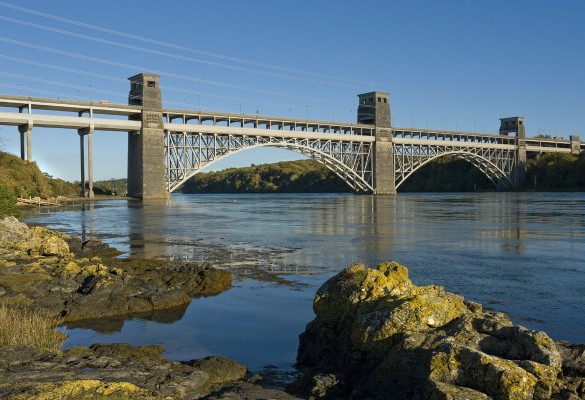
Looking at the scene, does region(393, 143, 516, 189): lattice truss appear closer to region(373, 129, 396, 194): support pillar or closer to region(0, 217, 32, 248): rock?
region(373, 129, 396, 194): support pillar

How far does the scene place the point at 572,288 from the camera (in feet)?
44.4

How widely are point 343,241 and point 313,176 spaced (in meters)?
134

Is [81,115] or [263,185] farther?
[263,185]

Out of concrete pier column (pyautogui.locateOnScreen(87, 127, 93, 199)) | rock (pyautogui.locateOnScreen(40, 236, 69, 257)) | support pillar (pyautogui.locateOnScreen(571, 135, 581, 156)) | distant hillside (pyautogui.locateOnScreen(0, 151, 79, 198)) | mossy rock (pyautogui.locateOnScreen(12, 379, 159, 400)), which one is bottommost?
mossy rock (pyautogui.locateOnScreen(12, 379, 159, 400))

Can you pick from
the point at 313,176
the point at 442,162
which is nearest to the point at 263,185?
the point at 313,176

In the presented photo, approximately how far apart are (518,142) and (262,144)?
7100 cm

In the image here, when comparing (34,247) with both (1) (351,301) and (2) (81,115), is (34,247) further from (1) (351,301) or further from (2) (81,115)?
(2) (81,115)

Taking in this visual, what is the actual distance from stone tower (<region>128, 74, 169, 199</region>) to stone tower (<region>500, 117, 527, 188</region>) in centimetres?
8090

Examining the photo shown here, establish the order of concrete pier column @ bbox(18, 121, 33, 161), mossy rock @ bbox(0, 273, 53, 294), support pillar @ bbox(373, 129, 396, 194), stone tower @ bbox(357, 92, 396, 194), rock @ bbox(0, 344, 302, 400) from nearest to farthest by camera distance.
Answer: rock @ bbox(0, 344, 302, 400)
mossy rock @ bbox(0, 273, 53, 294)
concrete pier column @ bbox(18, 121, 33, 161)
support pillar @ bbox(373, 129, 396, 194)
stone tower @ bbox(357, 92, 396, 194)

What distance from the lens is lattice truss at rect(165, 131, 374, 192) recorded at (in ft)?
243

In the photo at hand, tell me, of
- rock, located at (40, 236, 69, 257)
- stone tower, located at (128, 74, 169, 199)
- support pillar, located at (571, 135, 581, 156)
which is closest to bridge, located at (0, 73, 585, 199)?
stone tower, located at (128, 74, 169, 199)

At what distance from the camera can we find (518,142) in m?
124

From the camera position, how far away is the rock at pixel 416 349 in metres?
5.61

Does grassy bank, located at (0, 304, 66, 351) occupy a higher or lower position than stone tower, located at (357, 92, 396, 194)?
lower
